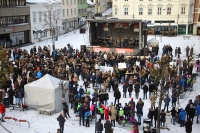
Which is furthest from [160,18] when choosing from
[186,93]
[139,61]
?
[186,93]

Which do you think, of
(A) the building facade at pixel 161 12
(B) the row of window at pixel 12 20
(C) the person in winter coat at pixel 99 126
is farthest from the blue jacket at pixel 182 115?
(A) the building facade at pixel 161 12

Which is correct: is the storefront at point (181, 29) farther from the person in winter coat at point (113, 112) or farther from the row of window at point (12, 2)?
the person in winter coat at point (113, 112)

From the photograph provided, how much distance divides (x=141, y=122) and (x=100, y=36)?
25953mm

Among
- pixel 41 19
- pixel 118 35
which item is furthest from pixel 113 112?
pixel 41 19

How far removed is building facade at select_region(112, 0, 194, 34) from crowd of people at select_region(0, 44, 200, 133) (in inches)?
1127

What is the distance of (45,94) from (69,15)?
45.4m

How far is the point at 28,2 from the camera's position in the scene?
4541 cm

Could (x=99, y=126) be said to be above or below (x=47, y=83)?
below

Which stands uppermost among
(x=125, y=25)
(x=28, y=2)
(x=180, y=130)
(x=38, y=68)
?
(x=28, y=2)

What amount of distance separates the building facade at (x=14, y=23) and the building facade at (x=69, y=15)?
48.7ft

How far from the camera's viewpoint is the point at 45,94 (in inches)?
727

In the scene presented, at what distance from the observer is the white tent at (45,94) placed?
18328mm

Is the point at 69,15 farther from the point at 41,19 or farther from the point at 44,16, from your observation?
the point at 41,19

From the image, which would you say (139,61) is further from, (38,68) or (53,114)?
(53,114)
